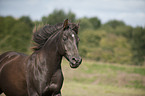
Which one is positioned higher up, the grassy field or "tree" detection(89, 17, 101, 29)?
"tree" detection(89, 17, 101, 29)

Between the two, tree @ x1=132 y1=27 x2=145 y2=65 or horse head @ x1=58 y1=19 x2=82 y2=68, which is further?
tree @ x1=132 y1=27 x2=145 y2=65

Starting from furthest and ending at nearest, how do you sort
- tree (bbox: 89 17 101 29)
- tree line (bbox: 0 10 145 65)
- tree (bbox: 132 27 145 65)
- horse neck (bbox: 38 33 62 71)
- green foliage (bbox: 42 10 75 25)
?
1. tree (bbox: 89 17 101 29)
2. tree (bbox: 132 27 145 65)
3. green foliage (bbox: 42 10 75 25)
4. tree line (bbox: 0 10 145 65)
5. horse neck (bbox: 38 33 62 71)

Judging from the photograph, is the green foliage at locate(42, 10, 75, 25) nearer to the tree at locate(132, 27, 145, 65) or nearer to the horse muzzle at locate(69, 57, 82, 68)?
the tree at locate(132, 27, 145, 65)

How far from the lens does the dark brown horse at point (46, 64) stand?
393 centimetres

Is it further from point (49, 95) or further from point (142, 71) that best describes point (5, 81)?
point (142, 71)

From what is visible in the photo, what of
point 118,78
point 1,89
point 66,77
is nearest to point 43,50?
point 1,89

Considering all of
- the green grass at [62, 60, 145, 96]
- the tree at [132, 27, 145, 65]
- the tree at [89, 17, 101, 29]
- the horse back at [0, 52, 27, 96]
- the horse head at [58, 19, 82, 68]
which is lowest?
the green grass at [62, 60, 145, 96]

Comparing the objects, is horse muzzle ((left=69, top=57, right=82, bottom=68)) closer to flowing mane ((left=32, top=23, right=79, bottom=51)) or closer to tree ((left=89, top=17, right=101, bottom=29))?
flowing mane ((left=32, top=23, right=79, bottom=51))

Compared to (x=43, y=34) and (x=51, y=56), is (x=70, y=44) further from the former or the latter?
(x=43, y=34)

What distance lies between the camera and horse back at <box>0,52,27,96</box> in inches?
176

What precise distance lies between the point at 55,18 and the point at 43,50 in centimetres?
3159

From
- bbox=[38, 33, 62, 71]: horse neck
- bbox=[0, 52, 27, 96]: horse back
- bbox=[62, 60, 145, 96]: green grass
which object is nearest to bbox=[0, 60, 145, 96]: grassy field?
bbox=[62, 60, 145, 96]: green grass

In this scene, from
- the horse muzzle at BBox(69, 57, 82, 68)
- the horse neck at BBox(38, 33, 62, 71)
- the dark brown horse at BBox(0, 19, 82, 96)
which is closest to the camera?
the horse muzzle at BBox(69, 57, 82, 68)

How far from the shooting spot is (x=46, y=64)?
4.22 m
